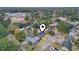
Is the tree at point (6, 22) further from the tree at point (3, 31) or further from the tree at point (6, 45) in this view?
the tree at point (6, 45)

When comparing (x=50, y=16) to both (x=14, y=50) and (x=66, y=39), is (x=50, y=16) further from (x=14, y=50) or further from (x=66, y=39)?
(x=14, y=50)

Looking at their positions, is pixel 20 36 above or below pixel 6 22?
below

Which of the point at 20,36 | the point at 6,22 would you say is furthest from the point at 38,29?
the point at 6,22

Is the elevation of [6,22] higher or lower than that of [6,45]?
higher

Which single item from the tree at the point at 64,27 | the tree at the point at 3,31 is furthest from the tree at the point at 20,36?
the tree at the point at 64,27

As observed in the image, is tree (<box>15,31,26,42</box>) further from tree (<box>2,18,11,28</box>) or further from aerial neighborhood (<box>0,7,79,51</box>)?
tree (<box>2,18,11,28</box>)

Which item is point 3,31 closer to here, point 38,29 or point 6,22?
point 6,22

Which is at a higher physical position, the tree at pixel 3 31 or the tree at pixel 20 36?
the tree at pixel 3 31

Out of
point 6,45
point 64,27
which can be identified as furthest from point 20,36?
point 64,27

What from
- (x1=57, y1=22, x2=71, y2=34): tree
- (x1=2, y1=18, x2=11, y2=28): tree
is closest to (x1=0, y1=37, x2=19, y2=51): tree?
(x1=2, y1=18, x2=11, y2=28): tree

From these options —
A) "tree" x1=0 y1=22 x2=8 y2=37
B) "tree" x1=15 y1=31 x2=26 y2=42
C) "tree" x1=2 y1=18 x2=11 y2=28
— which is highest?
"tree" x1=2 y1=18 x2=11 y2=28

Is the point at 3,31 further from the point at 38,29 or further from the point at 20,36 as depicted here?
the point at 38,29

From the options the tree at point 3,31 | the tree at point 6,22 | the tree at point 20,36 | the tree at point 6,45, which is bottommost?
the tree at point 6,45
